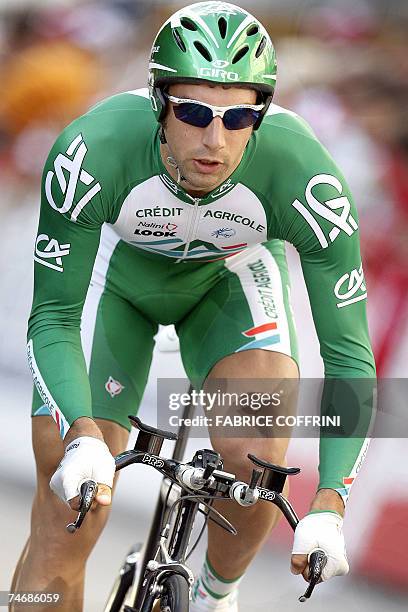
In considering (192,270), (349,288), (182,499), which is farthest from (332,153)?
(182,499)

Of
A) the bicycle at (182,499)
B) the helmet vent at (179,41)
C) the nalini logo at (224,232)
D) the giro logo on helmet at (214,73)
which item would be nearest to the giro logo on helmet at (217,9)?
the helmet vent at (179,41)

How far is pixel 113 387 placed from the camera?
4160 mm

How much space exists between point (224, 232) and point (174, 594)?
3.92 feet

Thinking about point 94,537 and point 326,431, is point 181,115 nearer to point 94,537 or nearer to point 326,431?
point 326,431

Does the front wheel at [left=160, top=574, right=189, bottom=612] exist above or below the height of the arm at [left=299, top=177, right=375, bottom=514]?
below

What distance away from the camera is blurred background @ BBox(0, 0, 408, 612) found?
232 inches

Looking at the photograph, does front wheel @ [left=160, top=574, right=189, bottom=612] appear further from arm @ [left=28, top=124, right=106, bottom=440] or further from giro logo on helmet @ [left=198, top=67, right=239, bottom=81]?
giro logo on helmet @ [left=198, top=67, right=239, bottom=81]

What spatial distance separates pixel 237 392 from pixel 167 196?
28.3 inches

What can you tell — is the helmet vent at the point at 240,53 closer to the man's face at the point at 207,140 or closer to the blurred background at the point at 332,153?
the man's face at the point at 207,140

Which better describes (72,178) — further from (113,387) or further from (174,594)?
(174,594)

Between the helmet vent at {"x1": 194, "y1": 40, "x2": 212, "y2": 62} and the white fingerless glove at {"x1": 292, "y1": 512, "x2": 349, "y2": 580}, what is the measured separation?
1.33 metres

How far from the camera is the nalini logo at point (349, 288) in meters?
3.68

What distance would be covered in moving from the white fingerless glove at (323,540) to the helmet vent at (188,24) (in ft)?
4.78

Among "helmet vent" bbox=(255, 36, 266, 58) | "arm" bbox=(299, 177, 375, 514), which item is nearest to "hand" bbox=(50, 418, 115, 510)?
"arm" bbox=(299, 177, 375, 514)
